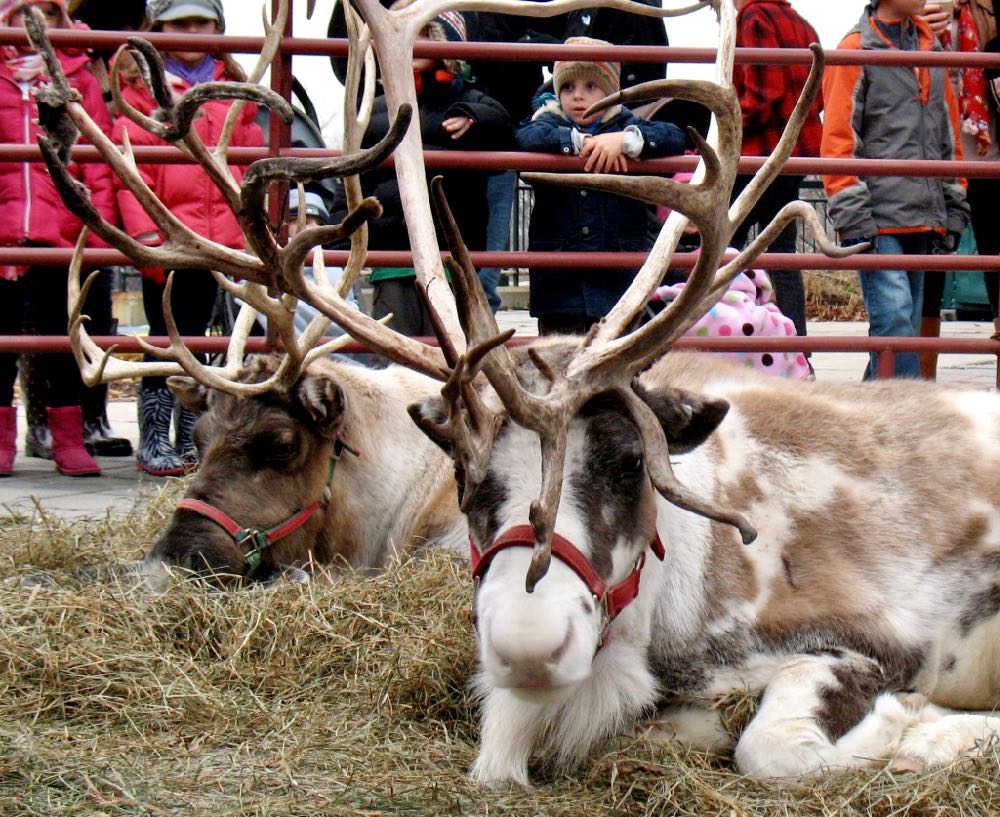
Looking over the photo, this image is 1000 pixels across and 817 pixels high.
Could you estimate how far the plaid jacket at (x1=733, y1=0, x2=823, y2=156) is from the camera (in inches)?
249

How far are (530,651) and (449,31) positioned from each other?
413 centimetres

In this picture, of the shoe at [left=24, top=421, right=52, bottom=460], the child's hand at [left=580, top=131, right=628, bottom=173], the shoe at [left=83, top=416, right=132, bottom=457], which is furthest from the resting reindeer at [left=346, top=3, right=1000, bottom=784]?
the shoe at [left=83, top=416, right=132, bottom=457]

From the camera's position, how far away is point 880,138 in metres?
6.32

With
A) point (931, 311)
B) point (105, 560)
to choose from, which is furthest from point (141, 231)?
point (931, 311)

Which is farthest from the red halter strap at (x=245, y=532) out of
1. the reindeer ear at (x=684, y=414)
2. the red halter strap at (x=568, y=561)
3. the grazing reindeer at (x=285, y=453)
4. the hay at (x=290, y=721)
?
the reindeer ear at (x=684, y=414)

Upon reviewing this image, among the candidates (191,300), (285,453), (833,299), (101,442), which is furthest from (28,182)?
(833,299)

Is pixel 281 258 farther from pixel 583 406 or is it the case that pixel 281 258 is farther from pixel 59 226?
pixel 59 226

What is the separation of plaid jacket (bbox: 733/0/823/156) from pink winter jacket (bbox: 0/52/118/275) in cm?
299

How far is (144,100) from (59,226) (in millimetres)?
691

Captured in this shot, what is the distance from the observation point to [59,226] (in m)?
6.05

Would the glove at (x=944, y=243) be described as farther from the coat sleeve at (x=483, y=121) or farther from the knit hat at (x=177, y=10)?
the knit hat at (x=177, y=10)

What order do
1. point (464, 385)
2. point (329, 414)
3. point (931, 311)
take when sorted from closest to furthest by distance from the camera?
point (464, 385), point (329, 414), point (931, 311)

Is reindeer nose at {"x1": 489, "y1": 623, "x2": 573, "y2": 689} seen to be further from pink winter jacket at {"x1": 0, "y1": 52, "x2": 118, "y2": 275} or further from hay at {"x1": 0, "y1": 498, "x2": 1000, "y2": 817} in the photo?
pink winter jacket at {"x1": 0, "y1": 52, "x2": 118, "y2": 275}

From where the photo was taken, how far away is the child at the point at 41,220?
5914mm
